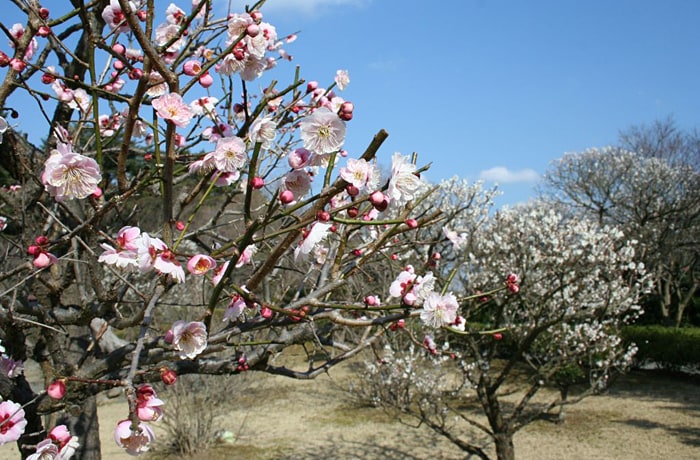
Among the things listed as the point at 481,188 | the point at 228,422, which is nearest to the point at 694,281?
the point at 481,188

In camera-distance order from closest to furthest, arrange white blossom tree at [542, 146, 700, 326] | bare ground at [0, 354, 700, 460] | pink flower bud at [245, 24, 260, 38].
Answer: pink flower bud at [245, 24, 260, 38] → bare ground at [0, 354, 700, 460] → white blossom tree at [542, 146, 700, 326]

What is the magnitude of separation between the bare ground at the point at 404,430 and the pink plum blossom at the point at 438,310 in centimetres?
613

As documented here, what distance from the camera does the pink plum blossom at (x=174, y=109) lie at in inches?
51.1

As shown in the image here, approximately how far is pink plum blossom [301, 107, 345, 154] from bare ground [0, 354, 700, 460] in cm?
671

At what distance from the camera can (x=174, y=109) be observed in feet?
4.31

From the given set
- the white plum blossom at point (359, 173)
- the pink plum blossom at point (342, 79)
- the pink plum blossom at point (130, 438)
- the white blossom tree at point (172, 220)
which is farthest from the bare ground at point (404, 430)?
the white plum blossom at point (359, 173)

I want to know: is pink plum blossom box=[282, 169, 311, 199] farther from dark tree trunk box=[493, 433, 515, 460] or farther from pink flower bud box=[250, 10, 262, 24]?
dark tree trunk box=[493, 433, 515, 460]

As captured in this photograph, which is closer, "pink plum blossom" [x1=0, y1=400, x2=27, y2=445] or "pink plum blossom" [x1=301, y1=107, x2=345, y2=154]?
"pink plum blossom" [x1=301, y1=107, x2=345, y2=154]

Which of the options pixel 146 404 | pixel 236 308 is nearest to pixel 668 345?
pixel 236 308

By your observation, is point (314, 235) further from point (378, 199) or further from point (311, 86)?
point (311, 86)

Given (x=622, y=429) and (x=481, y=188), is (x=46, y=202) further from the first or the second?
(x=481, y=188)

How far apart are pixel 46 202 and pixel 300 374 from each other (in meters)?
1.52

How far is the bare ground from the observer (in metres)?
7.14

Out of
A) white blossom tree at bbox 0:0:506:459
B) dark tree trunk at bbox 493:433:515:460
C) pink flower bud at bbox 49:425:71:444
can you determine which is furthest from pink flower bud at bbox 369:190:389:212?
dark tree trunk at bbox 493:433:515:460
